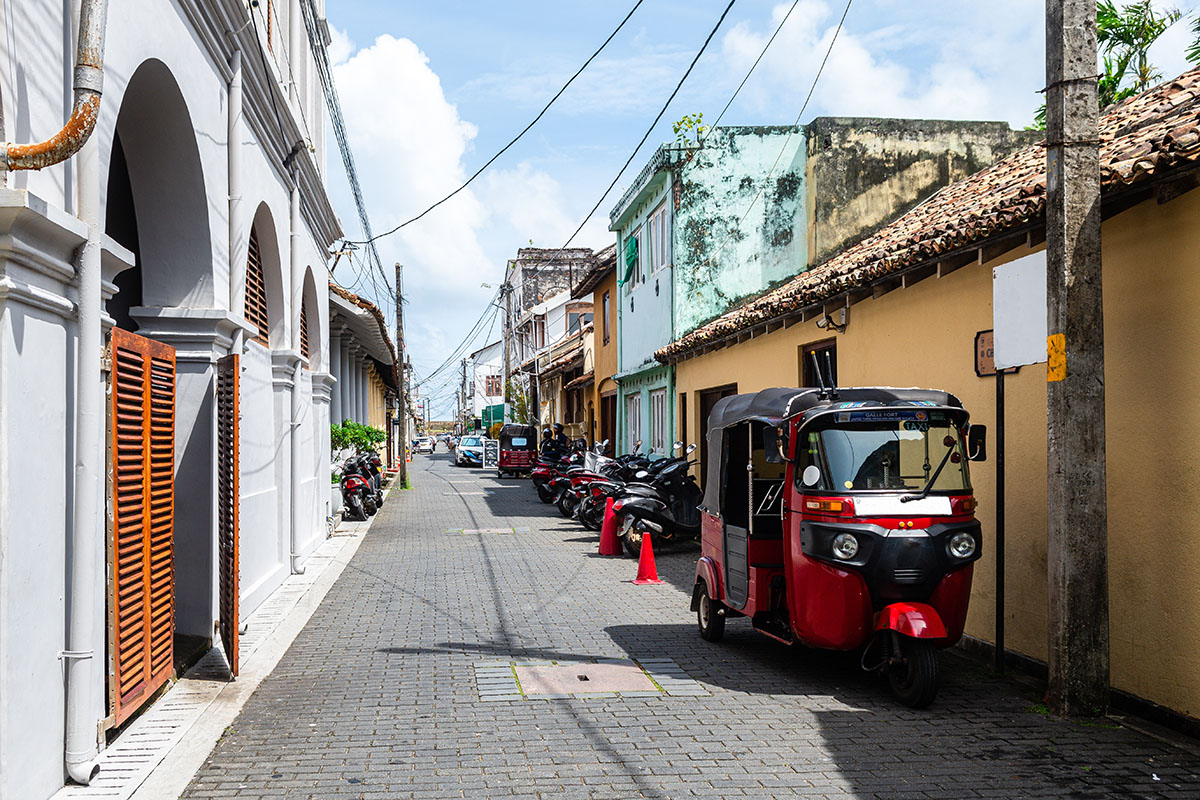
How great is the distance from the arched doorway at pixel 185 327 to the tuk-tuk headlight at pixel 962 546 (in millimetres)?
5517

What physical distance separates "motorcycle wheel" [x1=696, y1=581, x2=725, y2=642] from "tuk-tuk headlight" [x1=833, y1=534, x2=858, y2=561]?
2.05 metres

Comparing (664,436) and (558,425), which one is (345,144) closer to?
(664,436)

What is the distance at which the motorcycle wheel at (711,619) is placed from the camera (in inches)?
338

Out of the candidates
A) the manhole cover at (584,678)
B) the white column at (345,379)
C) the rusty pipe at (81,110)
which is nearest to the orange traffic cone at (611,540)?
the manhole cover at (584,678)

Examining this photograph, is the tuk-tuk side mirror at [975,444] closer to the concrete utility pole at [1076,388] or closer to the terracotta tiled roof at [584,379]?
the concrete utility pole at [1076,388]

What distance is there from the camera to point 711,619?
8.61 metres

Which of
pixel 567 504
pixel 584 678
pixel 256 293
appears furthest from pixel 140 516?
pixel 567 504

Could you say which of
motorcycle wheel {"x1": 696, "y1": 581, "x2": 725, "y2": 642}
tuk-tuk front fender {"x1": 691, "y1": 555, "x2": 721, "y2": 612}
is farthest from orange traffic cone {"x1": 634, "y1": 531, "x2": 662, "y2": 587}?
motorcycle wheel {"x1": 696, "y1": 581, "x2": 725, "y2": 642}

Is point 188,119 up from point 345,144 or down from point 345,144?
down

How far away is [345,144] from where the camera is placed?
614 inches

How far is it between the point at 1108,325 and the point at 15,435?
6.23 meters

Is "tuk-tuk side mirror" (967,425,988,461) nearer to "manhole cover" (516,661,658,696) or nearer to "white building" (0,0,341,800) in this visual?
"manhole cover" (516,661,658,696)

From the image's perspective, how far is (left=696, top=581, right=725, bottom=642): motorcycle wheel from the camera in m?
8.58

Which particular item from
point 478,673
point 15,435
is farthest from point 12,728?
point 478,673
